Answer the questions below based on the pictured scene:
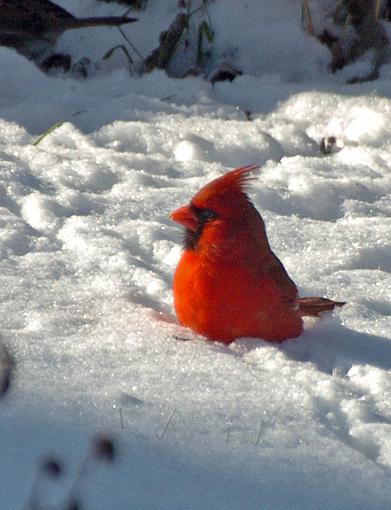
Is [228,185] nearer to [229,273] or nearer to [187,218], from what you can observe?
[187,218]

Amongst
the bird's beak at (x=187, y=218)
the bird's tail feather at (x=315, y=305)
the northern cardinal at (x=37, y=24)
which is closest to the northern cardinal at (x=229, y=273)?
the bird's beak at (x=187, y=218)

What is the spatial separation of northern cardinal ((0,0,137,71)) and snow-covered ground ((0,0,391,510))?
135 mm

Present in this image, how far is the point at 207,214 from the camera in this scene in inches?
133

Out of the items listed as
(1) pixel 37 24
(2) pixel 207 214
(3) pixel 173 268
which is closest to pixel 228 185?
(2) pixel 207 214

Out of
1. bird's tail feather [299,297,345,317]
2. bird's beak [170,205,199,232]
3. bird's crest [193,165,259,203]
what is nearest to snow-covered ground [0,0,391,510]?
bird's tail feather [299,297,345,317]

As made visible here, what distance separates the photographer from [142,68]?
5805mm

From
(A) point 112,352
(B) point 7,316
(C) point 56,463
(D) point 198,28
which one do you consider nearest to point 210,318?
(A) point 112,352

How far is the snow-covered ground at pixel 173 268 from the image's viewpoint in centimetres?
246

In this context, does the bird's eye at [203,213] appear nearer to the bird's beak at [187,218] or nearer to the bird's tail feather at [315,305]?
the bird's beak at [187,218]

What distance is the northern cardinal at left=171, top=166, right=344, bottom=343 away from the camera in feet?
10.8

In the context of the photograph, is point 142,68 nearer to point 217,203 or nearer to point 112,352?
point 217,203

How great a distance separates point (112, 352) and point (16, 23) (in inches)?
119

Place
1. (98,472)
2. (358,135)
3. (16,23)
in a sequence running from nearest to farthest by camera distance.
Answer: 1. (98,472)
2. (358,135)
3. (16,23)

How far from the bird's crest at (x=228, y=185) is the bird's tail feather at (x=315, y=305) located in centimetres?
50
